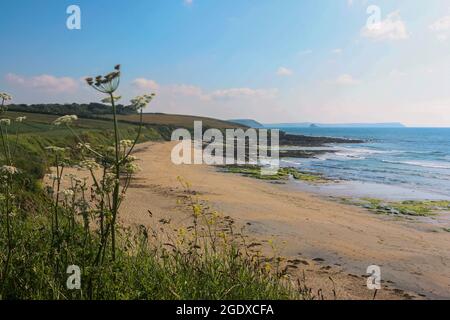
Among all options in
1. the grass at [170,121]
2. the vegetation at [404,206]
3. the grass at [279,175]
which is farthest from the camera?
the grass at [170,121]

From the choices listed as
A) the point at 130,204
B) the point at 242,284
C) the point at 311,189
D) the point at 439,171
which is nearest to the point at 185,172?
the point at 311,189

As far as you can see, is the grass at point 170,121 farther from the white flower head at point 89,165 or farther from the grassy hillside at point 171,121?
the white flower head at point 89,165

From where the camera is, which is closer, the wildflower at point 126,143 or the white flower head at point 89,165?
the white flower head at point 89,165

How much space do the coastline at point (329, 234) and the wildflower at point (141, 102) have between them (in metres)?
4.72

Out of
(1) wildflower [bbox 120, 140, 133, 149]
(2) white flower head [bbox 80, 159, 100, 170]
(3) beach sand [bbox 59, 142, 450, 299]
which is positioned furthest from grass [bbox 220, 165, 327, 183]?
(2) white flower head [bbox 80, 159, 100, 170]

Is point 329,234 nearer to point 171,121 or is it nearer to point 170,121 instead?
point 170,121

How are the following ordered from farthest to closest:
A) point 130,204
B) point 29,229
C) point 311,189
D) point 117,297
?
point 311,189
point 130,204
point 29,229
point 117,297

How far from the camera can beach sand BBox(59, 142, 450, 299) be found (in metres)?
10.0

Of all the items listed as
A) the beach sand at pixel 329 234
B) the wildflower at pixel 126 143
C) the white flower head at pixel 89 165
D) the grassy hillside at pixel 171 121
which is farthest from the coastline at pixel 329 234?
the grassy hillside at pixel 171 121

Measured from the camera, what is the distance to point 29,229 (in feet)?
21.0

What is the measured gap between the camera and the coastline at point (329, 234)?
1010 centimetres

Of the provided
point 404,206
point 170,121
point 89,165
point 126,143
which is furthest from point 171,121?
point 89,165
